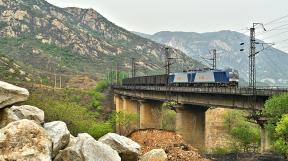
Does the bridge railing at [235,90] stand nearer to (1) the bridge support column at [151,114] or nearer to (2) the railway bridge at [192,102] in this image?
(2) the railway bridge at [192,102]

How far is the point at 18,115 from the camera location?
2291 centimetres

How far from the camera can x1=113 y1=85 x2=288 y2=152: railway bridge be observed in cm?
4731

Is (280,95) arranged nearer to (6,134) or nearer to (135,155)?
Result: (135,155)

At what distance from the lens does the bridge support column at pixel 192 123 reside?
65.1 m

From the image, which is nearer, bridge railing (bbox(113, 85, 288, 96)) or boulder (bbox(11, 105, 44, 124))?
boulder (bbox(11, 105, 44, 124))

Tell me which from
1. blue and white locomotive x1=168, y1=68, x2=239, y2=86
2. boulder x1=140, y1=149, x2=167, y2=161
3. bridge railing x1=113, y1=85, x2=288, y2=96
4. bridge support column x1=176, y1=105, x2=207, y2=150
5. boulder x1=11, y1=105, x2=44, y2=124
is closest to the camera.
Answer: boulder x1=11, y1=105, x2=44, y2=124

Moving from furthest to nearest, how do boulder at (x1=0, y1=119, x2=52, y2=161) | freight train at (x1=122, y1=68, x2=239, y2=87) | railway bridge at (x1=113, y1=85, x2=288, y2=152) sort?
1. freight train at (x1=122, y1=68, x2=239, y2=87)
2. railway bridge at (x1=113, y1=85, x2=288, y2=152)
3. boulder at (x1=0, y1=119, x2=52, y2=161)

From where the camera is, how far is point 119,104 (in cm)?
11619

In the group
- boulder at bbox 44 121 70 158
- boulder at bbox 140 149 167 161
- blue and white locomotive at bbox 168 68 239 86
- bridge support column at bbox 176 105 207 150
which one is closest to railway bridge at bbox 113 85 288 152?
bridge support column at bbox 176 105 207 150

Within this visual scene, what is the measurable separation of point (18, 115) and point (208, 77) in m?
49.2

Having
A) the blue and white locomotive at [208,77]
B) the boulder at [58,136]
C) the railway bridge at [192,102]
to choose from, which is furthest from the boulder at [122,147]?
the blue and white locomotive at [208,77]

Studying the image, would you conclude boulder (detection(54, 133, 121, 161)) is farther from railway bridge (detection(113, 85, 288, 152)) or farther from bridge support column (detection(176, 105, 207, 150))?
bridge support column (detection(176, 105, 207, 150))

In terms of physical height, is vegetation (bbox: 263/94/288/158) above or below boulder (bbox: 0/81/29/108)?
below

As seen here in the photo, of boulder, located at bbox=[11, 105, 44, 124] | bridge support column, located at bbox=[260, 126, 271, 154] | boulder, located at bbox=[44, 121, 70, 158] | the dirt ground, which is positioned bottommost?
bridge support column, located at bbox=[260, 126, 271, 154]
